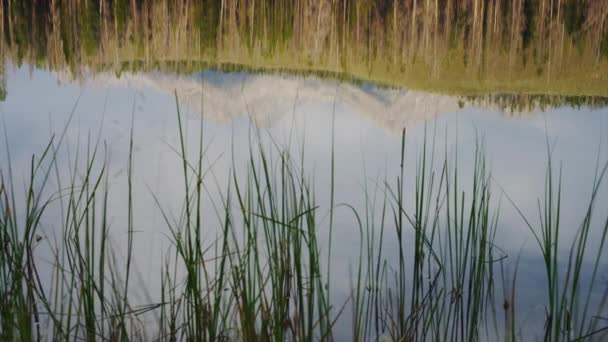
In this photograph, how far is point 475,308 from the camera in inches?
98.0

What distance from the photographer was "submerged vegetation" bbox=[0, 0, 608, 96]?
49.5 feet

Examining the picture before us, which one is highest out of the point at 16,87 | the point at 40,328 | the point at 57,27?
the point at 57,27

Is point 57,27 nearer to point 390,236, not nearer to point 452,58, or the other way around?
point 452,58

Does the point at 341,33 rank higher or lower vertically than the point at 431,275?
higher

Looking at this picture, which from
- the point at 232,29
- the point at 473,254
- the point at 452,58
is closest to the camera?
the point at 473,254

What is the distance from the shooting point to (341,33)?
678 inches

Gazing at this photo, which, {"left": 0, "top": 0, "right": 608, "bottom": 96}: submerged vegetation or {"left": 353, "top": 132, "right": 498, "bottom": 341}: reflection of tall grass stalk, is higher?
{"left": 0, "top": 0, "right": 608, "bottom": 96}: submerged vegetation

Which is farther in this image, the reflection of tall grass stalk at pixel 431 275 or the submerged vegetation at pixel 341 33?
the submerged vegetation at pixel 341 33

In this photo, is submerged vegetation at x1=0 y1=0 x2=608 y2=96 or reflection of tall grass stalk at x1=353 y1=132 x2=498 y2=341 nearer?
reflection of tall grass stalk at x1=353 y1=132 x2=498 y2=341

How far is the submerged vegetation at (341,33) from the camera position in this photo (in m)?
15.1

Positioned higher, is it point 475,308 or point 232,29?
point 232,29

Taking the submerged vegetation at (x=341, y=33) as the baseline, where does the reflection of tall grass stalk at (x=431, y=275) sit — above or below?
below

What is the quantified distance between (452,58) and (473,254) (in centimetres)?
1274

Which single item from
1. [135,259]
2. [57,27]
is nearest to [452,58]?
[57,27]
